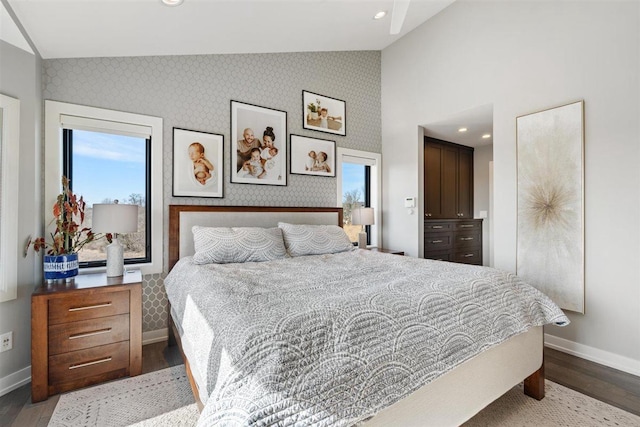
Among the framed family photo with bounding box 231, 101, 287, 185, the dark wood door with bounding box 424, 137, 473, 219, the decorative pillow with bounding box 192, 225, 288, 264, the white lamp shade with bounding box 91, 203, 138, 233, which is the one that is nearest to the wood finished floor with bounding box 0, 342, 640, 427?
the decorative pillow with bounding box 192, 225, 288, 264

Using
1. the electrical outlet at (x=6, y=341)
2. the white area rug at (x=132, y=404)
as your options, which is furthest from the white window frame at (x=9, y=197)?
the white area rug at (x=132, y=404)

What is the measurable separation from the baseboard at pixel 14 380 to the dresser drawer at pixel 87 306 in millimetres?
541

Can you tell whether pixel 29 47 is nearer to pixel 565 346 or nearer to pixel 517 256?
pixel 517 256

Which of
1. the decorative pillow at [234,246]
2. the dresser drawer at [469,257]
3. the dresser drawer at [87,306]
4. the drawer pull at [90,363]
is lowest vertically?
the drawer pull at [90,363]

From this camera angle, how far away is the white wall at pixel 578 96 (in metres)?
2.39

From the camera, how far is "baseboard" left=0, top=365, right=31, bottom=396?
2.03 metres

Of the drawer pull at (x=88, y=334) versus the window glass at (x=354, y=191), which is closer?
the drawer pull at (x=88, y=334)

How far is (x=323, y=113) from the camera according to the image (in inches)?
160

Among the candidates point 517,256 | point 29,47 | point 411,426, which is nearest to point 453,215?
point 517,256

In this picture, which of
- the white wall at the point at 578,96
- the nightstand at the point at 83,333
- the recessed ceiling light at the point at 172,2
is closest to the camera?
the nightstand at the point at 83,333

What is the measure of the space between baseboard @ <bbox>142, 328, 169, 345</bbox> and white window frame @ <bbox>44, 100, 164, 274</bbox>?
57 centimetres

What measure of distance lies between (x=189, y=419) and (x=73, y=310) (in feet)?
3.54

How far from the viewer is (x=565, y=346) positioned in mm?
2756

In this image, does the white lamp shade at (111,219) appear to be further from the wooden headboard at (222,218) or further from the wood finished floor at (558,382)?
the wood finished floor at (558,382)
